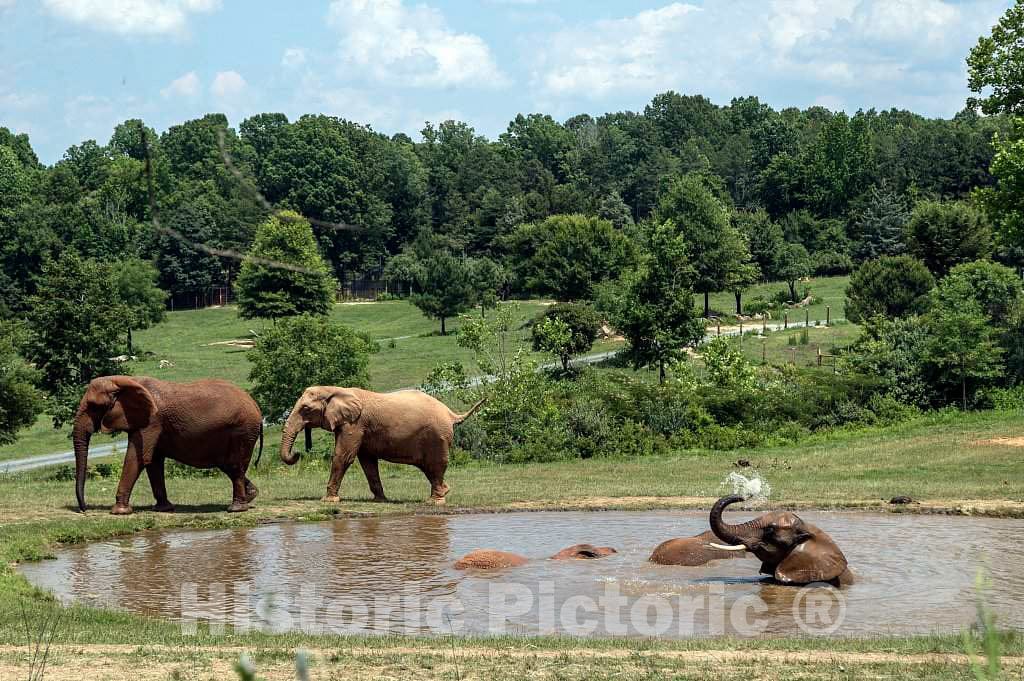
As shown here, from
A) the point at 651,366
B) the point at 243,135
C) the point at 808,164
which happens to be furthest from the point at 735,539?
the point at 243,135

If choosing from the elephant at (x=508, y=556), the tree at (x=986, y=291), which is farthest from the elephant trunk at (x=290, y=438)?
the tree at (x=986, y=291)

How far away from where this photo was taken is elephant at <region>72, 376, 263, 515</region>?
23.4m

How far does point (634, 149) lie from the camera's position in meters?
177

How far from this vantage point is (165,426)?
23.8 meters

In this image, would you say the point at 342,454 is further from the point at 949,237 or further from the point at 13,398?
the point at 949,237

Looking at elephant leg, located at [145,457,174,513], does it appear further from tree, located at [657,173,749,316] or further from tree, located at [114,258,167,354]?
tree, located at [114,258,167,354]

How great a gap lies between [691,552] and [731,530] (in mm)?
1159

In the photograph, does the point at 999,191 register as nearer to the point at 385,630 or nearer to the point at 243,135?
the point at 385,630

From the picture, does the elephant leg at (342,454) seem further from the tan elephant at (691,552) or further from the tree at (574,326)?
the tree at (574,326)

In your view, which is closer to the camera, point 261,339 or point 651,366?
point 261,339

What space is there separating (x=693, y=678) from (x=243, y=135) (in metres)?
144

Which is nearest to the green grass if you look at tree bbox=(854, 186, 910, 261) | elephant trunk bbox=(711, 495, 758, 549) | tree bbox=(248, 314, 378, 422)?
tree bbox=(854, 186, 910, 261)

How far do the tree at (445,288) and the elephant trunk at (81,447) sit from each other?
5890cm

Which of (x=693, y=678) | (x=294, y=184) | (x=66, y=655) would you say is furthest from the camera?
(x=294, y=184)
